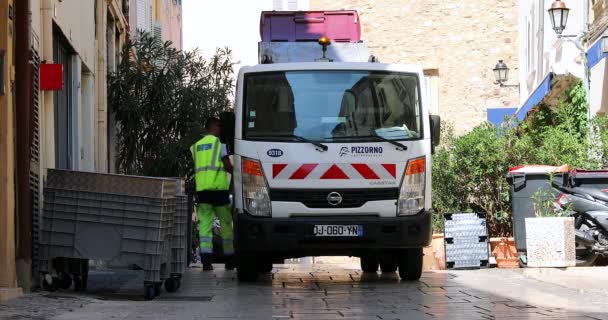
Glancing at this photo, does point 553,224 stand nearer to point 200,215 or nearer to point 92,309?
point 200,215

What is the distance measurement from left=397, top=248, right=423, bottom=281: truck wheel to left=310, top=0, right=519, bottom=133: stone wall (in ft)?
75.5

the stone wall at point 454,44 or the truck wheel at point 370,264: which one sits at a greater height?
the stone wall at point 454,44

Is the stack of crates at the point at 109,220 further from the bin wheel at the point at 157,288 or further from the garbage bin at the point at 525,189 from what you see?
the garbage bin at the point at 525,189

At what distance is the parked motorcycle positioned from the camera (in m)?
14.7

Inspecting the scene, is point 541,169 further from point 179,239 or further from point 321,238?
point 179,239

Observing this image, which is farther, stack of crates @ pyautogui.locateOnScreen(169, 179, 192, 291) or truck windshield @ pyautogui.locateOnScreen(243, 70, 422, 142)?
truck windshield @ pyautogui.locateOnScreen(243, 70, 422, 142)

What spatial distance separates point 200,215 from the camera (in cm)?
1428

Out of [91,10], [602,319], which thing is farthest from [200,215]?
[602,319]

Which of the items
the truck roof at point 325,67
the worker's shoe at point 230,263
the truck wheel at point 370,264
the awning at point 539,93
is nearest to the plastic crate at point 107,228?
the truck roof at point 325,67

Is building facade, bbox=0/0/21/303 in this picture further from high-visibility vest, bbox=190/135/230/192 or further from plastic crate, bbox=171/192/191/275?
high-visibility vest, bbox=190/135/230/192

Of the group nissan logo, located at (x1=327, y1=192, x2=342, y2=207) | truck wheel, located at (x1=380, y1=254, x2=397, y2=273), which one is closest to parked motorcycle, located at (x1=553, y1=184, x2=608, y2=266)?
truck wheel, located at (x1=380, y1=254, x2=397, y2=273)

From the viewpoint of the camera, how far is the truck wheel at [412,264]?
13.2 meters

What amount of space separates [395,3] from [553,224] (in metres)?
22.6

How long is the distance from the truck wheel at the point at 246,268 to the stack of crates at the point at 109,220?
7.47 ft
